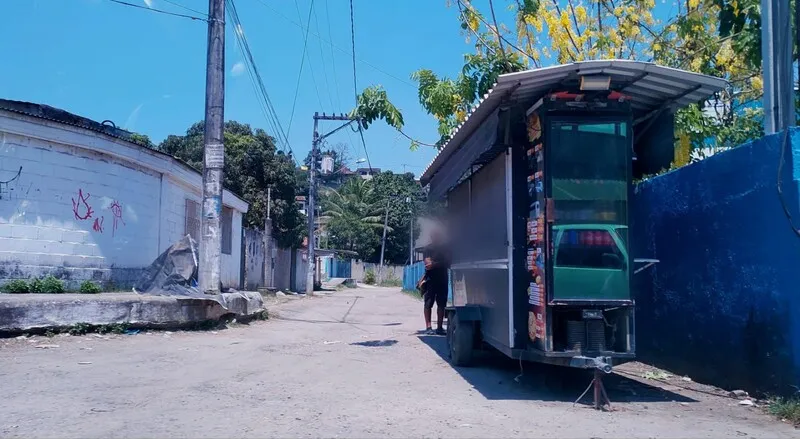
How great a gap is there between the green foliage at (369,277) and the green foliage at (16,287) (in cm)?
4381

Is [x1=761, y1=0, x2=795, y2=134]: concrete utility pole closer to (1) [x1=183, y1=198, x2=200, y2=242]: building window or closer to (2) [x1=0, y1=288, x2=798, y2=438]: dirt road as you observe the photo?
(2) [x1=0, y1=288, x2=798, y2=438]: dirt road

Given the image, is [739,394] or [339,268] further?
[339,268]

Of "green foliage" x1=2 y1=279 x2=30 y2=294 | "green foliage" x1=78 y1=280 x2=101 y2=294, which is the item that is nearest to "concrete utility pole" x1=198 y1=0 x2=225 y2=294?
"green foliage" x1=78 y1=280 x2=101 y2=294

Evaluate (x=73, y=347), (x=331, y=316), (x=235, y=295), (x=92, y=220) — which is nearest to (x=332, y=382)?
(x=73, y=347)

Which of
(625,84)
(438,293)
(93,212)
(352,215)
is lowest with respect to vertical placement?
(438,293)

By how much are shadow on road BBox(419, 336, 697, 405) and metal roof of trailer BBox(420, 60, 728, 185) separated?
291cm

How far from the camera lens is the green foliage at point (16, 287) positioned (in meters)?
11.1

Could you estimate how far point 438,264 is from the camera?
11.9m

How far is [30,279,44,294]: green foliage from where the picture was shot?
1137 cm

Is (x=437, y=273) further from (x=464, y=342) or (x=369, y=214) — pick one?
(x=369, y=214)

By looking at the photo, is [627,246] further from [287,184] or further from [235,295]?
[287,184]

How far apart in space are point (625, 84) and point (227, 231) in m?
15.1

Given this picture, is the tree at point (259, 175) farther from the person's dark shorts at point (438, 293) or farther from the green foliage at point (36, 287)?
the person's dark shorts at point (438, 293)

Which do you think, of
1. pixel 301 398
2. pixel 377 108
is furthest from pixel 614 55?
pixel 301 398
